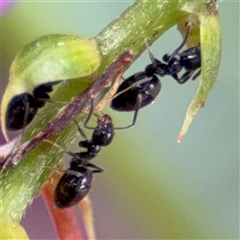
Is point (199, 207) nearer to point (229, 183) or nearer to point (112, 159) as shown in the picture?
point (229, 183)

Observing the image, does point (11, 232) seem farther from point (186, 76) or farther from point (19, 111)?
point (186, 76)

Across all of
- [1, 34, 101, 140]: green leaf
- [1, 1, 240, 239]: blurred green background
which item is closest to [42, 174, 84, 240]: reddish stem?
[1, 34, 101, 140]: green leaf

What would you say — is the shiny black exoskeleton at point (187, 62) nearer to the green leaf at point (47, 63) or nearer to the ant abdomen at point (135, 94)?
the ant abdomen at point (135, 94)

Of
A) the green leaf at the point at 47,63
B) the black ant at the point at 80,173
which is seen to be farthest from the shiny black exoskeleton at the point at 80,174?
the green leaf at the point at 47,63

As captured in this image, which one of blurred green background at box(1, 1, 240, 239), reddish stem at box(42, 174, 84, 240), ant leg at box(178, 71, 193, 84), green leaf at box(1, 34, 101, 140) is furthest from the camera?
blurred green background at box(1, 1, 240, 239)

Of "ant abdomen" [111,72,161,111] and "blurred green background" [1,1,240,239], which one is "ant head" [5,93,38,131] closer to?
"ant abdomen" [111,72,161,111]

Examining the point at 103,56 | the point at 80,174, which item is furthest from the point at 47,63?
the point at 80,174
